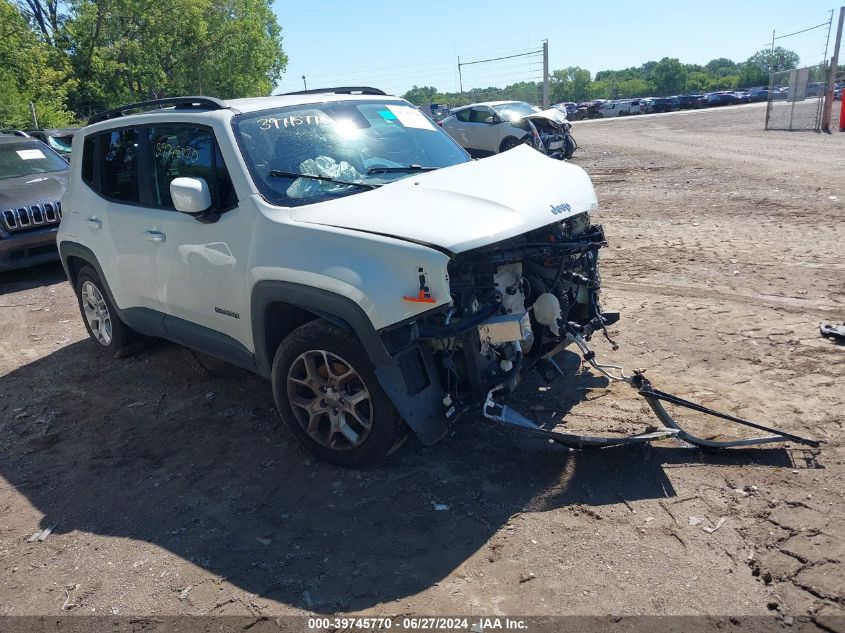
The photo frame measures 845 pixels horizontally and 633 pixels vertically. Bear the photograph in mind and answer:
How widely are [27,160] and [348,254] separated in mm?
8760

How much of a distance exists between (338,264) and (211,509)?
5.04ft

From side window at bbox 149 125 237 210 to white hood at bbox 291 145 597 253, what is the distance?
0.68 metres

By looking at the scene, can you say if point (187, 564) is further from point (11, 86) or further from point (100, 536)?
point (11, 86)

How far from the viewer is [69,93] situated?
33.1 metres

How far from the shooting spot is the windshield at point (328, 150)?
3988 millimetres

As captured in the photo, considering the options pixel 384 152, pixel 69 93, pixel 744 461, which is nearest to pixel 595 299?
pixel 744 461

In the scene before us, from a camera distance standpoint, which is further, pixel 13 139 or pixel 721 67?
pixel 721 67

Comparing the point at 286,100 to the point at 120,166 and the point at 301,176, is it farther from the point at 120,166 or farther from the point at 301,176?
the point at 120,166

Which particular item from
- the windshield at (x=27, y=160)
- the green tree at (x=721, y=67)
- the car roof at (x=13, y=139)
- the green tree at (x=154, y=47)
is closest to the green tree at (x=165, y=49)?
the green tree at (x=154, y=47)

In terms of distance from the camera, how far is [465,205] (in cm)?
356

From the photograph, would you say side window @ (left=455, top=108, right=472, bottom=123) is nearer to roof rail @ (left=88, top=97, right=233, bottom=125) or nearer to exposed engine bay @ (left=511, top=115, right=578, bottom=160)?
exposed engine bay @ (left=511, top=115, right=578, bottom=160)

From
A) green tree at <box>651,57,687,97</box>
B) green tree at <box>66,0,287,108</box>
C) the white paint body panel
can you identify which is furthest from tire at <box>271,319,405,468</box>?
green tree at <box>651,57,687,97</box>

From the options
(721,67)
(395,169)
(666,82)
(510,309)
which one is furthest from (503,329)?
(721,67)

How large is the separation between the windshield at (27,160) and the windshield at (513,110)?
39.5 feet
